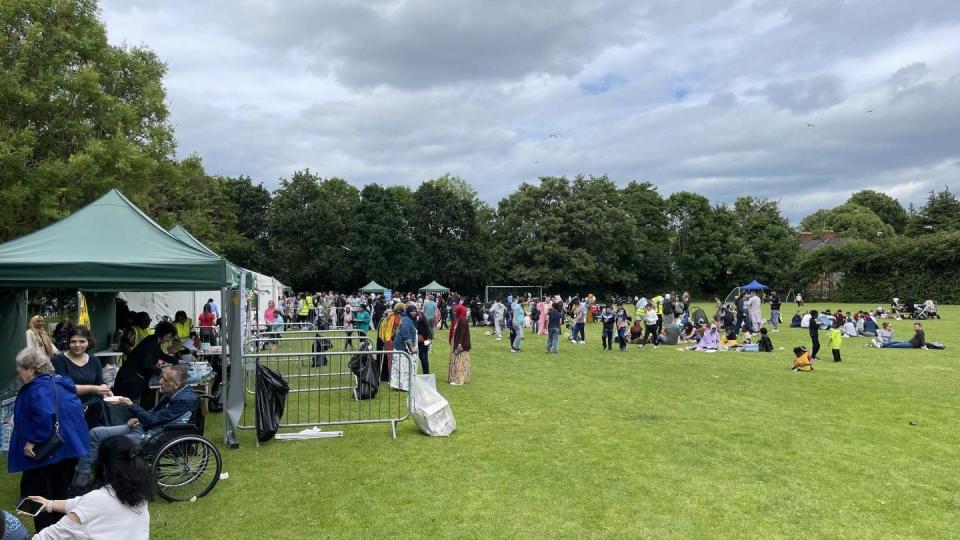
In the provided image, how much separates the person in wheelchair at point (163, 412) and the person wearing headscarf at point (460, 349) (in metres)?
6.55

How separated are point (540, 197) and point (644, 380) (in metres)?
42.1

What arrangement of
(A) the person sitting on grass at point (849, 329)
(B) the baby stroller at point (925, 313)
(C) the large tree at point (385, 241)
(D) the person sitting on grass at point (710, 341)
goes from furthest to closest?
1. (C) the large tree at point (385, 241)
2. (B) the baby stroller at point (925, 313)
3. (A) the person sitting on grass at point (849, 329)
4. (D) the person sitting on grass at point (710, 341)

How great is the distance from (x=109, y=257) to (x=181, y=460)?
2.55 metres

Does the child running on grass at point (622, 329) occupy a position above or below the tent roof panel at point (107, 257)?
below

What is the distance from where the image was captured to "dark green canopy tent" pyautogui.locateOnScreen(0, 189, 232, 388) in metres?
6.57

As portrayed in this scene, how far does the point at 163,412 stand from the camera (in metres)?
6.07

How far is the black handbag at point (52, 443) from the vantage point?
448 cm

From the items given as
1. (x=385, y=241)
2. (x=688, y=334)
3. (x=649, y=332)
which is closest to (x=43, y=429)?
(x=649, y=332)

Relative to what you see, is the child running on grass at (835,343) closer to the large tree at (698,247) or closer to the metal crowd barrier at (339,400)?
the metal crowd barrier at (339,400)

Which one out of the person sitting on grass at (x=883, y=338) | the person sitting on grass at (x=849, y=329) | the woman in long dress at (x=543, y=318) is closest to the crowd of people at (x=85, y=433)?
the woman in long dress at (x=543, y=318)

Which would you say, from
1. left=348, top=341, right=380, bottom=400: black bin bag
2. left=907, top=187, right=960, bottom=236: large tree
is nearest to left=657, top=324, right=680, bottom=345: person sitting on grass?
left=348, top=341, right=380, bottom=400: black bin bag

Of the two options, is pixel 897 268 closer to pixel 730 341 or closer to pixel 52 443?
pixel 730 341

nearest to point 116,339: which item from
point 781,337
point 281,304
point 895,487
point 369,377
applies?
point 369,377

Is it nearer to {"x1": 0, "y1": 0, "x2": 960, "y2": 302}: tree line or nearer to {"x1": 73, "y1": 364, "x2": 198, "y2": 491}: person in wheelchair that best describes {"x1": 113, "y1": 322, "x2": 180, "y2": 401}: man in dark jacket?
{"x1": 73, "y1": 364, "x2": 198, "y2": 491}: person in wheelchair
